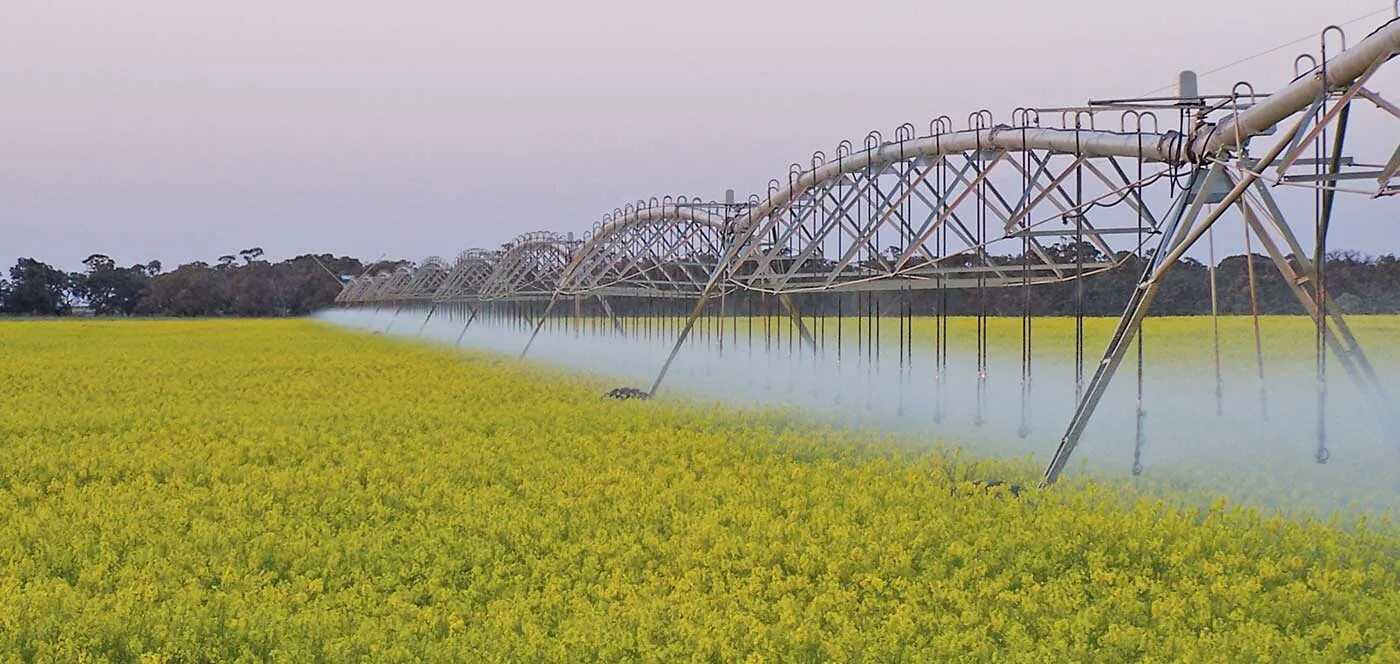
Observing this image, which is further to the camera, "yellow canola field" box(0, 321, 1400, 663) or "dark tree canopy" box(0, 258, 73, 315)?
"dark tree canopy" box(0, 258, 73, 315)

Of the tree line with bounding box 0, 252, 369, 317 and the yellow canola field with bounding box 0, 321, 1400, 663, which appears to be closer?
the yellow canola field with bounding box 0, 321, 1400, 663

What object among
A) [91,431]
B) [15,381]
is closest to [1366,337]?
[91,431]

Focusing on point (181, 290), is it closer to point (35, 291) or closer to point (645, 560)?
point (35, 291)

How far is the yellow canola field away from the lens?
6.76 m

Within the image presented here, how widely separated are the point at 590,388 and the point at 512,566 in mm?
15847

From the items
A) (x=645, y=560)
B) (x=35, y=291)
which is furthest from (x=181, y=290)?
(x=645, y=560)

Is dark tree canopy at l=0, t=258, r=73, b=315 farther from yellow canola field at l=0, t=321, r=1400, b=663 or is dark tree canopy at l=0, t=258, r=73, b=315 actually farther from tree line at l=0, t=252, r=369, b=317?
yellow canola field at l=0, t=321, r=1400, b=663

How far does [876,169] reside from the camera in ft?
58.2

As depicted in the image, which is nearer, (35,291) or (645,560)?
(645,560)

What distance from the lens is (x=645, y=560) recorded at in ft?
28.6

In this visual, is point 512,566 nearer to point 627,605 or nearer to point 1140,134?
point 627,605

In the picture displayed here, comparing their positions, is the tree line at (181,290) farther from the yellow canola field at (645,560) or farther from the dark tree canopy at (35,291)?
the yellow canola field at (645,560)

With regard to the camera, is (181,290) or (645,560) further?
(181,290)

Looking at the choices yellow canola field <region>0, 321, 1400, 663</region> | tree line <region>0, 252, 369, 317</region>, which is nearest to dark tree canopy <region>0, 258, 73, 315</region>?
tree line <region>0, 252, 369, 317</region>
